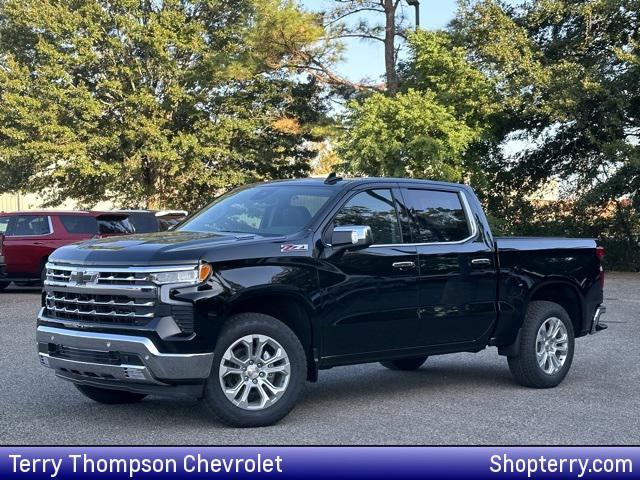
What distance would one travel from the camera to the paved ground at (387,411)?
6375 mm

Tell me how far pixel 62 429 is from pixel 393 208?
3.19 meters

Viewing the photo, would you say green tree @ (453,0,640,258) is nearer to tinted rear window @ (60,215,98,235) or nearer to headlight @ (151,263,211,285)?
tinted rear window @ (60,215,98,235)

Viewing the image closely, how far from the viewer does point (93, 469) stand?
5266 millimetres

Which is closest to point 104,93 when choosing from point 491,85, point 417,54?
point 417,54

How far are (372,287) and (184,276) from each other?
1.66 m

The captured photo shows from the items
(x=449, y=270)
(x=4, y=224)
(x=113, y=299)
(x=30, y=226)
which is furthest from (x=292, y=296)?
(x=4, y=224)

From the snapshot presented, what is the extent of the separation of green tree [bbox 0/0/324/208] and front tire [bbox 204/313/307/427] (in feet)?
88.9

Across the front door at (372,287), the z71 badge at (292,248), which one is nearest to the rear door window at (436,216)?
the front door at (372,287)

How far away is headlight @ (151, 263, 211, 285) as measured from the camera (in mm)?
6266

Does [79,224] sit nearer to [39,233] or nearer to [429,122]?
[39,233]

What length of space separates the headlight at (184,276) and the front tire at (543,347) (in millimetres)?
3455

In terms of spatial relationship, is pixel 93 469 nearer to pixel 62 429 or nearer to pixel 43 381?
pixel 62 429

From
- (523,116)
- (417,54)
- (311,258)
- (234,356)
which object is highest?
(417,54)

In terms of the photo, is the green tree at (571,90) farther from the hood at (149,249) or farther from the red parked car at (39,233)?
the hood at (149,249)
